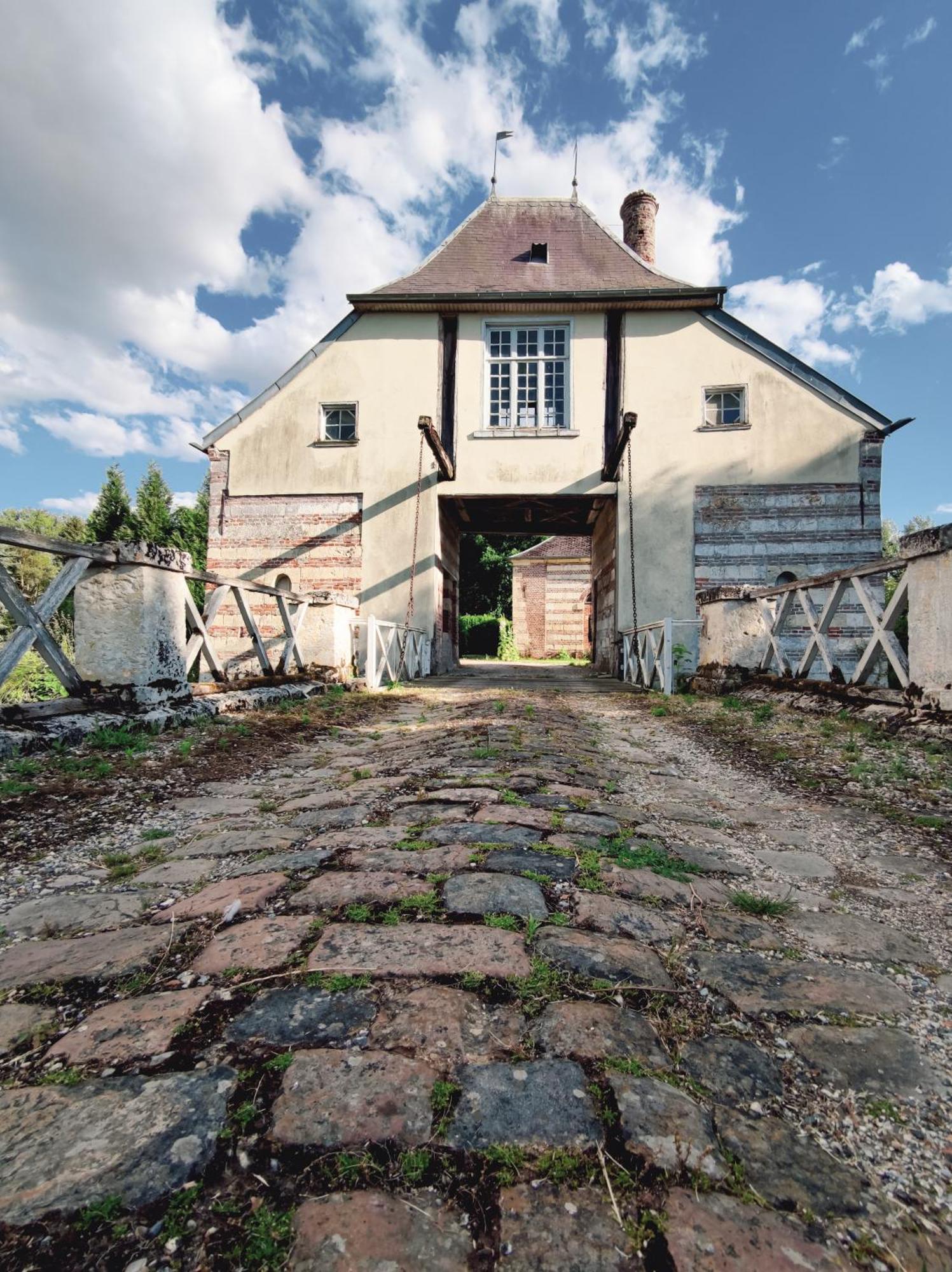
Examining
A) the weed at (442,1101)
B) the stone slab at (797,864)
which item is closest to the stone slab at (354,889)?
the weed at (442,1101)

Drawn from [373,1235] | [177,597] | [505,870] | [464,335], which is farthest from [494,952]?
[464,335]

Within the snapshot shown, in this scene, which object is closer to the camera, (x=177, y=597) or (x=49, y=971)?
(x=49, y=971)

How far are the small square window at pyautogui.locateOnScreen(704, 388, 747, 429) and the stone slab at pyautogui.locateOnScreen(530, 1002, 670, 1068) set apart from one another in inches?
484

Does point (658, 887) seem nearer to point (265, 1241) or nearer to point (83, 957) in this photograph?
point (265, 1241)

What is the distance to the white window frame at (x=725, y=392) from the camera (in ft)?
38.0

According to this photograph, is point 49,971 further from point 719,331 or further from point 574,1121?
point 719,331

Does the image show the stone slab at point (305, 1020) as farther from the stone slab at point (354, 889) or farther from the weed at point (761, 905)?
the weed at point (761, 905)

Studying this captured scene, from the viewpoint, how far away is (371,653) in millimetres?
8930

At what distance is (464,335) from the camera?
12.1 m

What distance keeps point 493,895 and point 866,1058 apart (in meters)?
0.98

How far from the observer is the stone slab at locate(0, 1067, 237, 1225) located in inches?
35.0

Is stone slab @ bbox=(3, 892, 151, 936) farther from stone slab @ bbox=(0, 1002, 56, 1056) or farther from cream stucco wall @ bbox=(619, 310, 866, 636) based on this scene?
cream stucco wall @ bbox=(619, 310, 866, 636)

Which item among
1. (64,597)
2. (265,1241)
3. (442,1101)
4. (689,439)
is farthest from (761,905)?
(689,439)

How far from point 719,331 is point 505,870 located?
12.7 m
